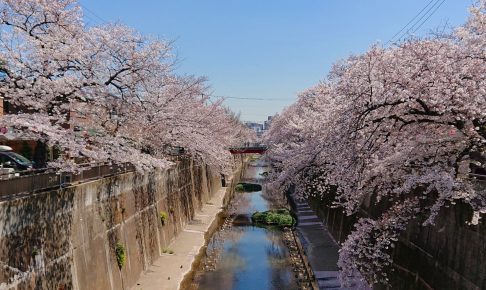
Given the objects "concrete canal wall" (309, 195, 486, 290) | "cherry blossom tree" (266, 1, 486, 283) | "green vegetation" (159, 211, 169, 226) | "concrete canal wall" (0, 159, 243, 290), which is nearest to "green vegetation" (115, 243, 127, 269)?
"concrete canal wall" (0, 159, 243, 290)

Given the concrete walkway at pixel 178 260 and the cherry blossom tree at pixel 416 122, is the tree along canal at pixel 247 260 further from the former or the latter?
the cherry blossom tree at pixel 416 122

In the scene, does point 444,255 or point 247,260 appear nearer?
point 444,255

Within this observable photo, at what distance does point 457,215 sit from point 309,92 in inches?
1616

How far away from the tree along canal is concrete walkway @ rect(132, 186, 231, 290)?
793 millimetres

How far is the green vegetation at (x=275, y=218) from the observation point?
3816 cm

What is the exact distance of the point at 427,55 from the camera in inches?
470

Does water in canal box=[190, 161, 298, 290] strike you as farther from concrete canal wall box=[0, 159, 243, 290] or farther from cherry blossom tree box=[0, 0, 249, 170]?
cherry blossom tree box=[0, 0, 249, 170]

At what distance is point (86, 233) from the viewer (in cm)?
1636

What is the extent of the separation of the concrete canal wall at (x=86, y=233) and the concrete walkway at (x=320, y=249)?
29.9 ft

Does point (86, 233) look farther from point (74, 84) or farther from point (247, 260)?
point (247, 260)

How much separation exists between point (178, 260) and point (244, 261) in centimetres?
433

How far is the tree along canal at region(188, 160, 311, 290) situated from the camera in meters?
23.3

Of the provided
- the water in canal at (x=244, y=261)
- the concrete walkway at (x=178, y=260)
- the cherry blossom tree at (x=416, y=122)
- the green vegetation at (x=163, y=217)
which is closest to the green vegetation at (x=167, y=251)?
the concrete walkway at (x=178, y=260)

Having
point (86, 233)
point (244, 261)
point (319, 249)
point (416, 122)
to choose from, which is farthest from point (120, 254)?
point (319, 249)
